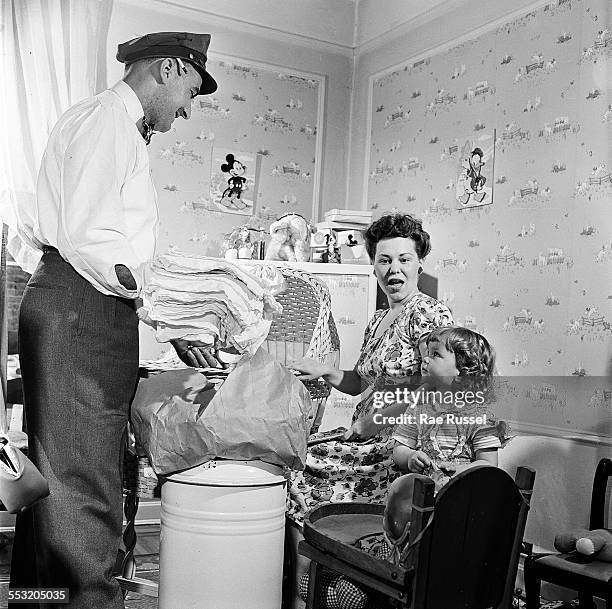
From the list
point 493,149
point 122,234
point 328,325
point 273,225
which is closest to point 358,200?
point 273,225

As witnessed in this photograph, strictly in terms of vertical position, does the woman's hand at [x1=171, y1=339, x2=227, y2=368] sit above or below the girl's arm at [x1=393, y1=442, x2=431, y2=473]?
above

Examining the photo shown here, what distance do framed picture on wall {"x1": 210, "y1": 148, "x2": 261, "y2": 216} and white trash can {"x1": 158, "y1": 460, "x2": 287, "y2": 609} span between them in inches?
79.3

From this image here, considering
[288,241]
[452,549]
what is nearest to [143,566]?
[288,241]

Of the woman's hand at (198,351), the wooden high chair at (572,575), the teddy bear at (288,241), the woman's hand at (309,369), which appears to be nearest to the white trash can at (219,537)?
the woman's hand at (198,351)

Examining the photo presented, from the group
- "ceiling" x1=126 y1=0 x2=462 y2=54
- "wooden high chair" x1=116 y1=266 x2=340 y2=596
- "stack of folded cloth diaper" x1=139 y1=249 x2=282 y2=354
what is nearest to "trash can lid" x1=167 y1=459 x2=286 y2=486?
"stack of folded cloth diaper" x1=139 y1=249 x2=282 y2=354

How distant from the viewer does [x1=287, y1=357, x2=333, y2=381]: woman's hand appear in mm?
2768

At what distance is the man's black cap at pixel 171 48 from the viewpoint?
232cm

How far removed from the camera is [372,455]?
2521 millimetres

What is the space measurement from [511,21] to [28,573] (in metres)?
2.73

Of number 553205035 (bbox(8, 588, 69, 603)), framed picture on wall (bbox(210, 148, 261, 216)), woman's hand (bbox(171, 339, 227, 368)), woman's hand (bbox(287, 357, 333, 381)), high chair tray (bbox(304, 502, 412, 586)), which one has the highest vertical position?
framed picture on wall (bbox(210, 148, 261, 216))

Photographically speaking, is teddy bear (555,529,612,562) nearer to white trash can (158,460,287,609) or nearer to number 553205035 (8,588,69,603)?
white trash can (158,460,287,609)

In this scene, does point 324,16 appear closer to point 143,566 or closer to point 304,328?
point 304,328

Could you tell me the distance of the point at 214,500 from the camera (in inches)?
82.5

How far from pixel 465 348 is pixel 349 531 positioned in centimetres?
75
